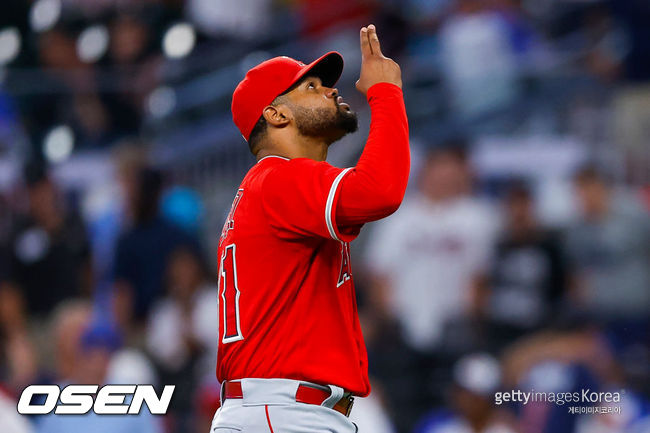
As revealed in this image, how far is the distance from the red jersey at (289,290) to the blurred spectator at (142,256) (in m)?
3.32

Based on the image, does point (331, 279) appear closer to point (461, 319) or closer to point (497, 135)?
point (461, 319)

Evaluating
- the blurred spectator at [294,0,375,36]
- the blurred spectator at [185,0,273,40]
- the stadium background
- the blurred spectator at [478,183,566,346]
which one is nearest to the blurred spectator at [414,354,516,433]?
the stadium background

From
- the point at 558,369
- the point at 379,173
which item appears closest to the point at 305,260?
the point at 379,173

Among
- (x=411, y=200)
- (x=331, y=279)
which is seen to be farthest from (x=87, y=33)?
(x=331, y=279)

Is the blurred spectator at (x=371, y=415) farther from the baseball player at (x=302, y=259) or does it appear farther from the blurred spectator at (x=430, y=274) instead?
the baseball player at (x=302, y=259)

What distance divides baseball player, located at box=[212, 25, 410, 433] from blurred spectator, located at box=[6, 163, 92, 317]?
142 inches

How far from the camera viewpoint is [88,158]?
21.3 feet

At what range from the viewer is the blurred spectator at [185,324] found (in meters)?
5.38

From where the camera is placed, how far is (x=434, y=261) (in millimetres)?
5555

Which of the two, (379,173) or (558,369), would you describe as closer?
(379,173)

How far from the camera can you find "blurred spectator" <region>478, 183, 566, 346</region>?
5395 millimetres

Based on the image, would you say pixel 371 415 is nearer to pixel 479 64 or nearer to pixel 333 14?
pixel 479 64

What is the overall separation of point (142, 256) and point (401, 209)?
1587 millimetres

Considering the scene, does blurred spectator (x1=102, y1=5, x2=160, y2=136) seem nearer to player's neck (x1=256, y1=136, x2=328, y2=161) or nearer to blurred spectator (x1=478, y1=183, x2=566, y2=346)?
blurred spectator (x1=478, y1=183, x2=566, y2=346)
